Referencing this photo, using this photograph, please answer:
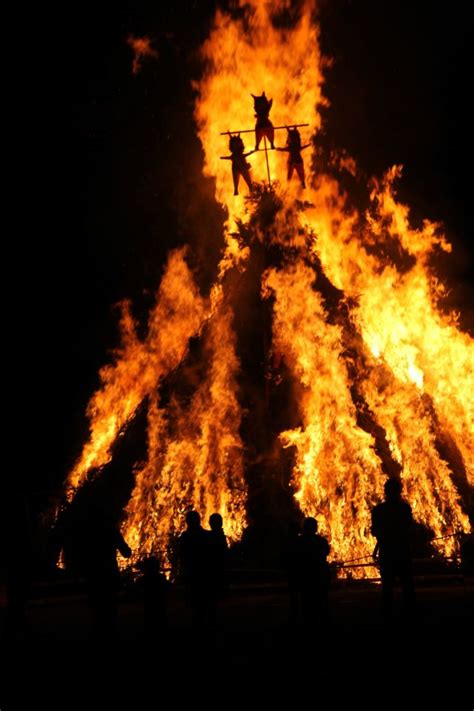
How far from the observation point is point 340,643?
20.2ft

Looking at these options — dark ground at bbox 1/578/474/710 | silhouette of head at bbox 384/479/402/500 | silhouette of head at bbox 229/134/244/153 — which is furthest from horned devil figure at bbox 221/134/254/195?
dark ground at bbox 1/578/474/710

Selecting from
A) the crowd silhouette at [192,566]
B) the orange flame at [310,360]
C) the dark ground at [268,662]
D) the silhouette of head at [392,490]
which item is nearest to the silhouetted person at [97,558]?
the crowd silhouette at [192,566]

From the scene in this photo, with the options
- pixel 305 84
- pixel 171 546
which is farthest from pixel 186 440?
pixel 305 84

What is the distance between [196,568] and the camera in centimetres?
661

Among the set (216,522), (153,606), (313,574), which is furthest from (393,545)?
(153,606)

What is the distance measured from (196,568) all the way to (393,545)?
2.34 m

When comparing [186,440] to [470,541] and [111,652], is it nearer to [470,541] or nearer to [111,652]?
[470,541]

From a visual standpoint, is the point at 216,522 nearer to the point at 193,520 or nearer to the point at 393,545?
the point at 193,520

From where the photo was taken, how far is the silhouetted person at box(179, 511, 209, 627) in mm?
6492

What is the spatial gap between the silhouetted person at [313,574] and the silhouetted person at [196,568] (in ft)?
3.94

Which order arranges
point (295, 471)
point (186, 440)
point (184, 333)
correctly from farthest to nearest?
point (184, 333) → point (186, 440) → point (295, 471)

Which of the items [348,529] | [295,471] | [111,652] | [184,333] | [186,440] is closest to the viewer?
[111,652]

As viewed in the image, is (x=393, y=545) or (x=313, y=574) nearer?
(x=313, y=574)

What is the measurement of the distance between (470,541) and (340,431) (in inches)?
165
